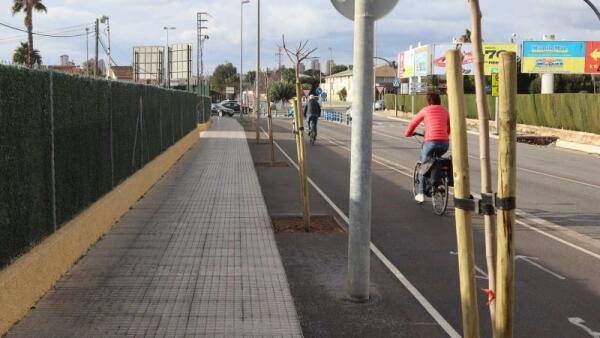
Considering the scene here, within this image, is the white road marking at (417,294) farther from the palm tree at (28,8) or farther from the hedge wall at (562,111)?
the palm tree at (28,8)

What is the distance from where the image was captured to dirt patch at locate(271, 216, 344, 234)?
→ 986 cm

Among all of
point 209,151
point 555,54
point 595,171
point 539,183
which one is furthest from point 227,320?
point 555,54

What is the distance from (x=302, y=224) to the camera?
10.2 metres

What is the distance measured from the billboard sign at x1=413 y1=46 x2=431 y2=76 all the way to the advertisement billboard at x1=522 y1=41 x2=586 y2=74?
90.9 ft

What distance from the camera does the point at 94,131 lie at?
9.41 m

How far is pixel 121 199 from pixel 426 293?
227 inches

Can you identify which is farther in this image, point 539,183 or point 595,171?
point 595,171

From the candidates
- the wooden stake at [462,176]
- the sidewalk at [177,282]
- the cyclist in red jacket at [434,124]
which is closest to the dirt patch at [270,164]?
the sidewalk at [177,282]

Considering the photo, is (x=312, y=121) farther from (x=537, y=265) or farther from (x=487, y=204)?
(x=487, y=204)

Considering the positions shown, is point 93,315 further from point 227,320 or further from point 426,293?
point 426,293

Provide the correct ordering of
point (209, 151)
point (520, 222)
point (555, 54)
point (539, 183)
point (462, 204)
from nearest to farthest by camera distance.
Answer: point (462, 204), point (520, 222), point (539, 183), point (209, 151), point (555, 54)

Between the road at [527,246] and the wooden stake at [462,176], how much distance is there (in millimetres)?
2170

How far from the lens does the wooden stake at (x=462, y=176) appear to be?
10.9ft

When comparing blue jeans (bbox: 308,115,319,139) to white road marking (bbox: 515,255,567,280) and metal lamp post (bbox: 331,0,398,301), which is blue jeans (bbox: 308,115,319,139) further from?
metal lamp post (bbox: 331,0,398,301)
